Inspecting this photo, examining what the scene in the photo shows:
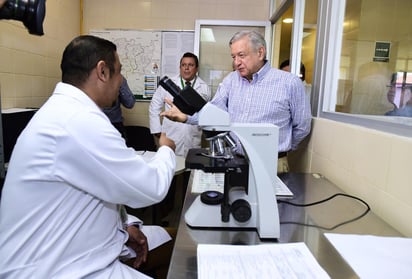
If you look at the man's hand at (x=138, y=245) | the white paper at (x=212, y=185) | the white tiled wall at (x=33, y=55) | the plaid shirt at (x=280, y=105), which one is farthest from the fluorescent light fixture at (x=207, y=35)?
the man's hand at (x=138, y=245)

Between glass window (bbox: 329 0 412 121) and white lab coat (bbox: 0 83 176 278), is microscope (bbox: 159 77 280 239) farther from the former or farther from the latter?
glass window (bbox: 329 0 412 121)

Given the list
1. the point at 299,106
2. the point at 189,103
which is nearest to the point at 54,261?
the point at 189,103

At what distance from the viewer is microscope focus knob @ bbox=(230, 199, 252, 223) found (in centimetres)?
86

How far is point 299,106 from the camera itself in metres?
1.67

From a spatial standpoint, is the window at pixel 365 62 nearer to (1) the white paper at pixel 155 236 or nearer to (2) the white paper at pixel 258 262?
(2) the white paper at pixel 258 262

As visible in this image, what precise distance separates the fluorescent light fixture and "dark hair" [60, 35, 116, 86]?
2784mm

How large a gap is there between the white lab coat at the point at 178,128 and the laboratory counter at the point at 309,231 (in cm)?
191

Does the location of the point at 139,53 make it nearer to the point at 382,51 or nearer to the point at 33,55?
the point at 33,55

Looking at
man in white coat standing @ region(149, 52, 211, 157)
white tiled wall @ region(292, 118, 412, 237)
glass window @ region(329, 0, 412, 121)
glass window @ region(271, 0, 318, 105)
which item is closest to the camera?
white tiled wall @ region(292, 118, 412, 237)

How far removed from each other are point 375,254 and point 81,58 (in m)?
0.96

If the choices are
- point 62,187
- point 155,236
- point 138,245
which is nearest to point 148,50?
point 155,236

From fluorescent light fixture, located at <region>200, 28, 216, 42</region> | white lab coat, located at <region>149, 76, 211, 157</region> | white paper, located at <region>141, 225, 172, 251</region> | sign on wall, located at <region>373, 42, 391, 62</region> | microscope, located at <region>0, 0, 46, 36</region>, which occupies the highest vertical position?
fluorescent light fixture, located at <region>200, 28, 216, 42</region>

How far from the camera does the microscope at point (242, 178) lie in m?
0.86

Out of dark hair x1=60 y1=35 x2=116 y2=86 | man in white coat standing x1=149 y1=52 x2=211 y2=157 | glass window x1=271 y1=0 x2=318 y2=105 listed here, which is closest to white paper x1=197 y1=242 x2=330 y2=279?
dark hair x1=60 y1=35 x2=116 y2=86
